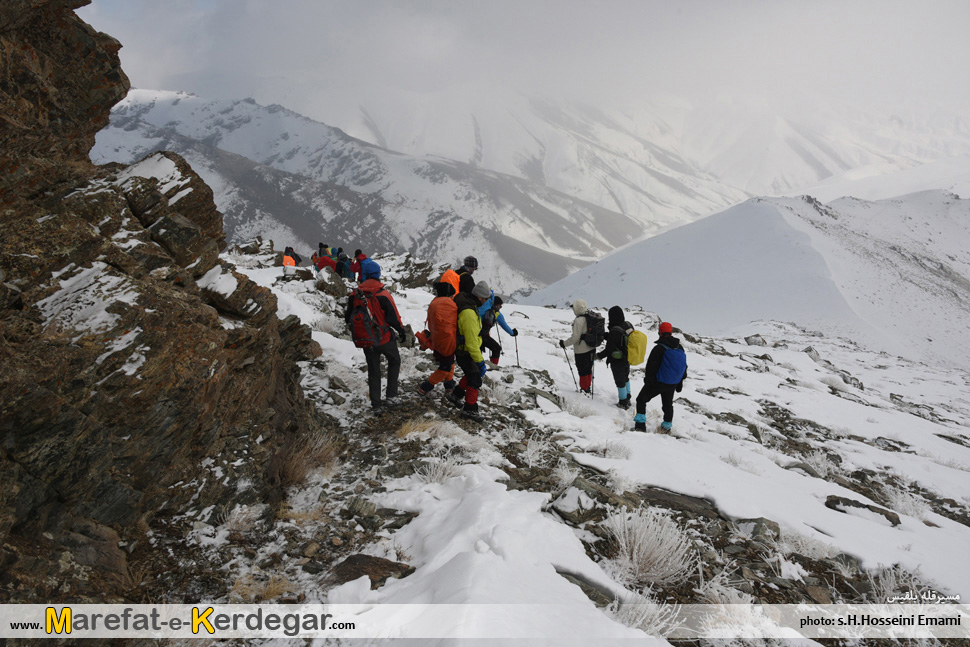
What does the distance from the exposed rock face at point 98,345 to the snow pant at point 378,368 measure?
1580mm

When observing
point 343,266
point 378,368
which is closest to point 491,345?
point 378,368

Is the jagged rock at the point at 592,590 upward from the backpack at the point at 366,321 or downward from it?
downward

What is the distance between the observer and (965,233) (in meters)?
47.6

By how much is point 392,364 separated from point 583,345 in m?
3.84

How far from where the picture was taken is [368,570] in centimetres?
277

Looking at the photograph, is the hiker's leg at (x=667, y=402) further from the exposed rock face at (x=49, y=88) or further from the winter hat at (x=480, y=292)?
the exposed rock face at (x=49, y=88)

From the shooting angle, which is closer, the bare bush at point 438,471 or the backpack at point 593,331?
the bare bush at point 438,471

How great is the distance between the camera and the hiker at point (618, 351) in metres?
7.74

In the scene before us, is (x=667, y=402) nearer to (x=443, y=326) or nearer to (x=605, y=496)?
(x=605, y=496)

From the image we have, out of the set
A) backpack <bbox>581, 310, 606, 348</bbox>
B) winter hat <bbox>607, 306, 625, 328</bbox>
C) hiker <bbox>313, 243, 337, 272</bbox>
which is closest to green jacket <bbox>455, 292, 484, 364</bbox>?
backpack <bbox>581, 310, 606, 348</bbox>

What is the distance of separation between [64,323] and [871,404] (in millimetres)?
16437

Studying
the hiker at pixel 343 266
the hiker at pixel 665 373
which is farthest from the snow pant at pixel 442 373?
the hiker at pixel 343 266

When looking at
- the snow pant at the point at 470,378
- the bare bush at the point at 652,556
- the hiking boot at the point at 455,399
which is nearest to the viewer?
the bare bush at the point at 652,556

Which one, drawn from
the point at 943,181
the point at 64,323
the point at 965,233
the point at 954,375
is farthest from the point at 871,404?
the point at 943,181
